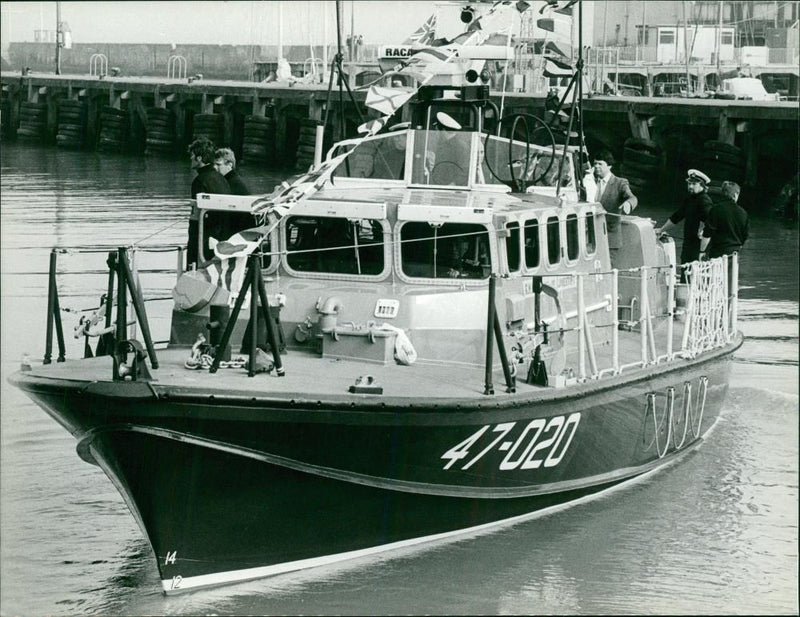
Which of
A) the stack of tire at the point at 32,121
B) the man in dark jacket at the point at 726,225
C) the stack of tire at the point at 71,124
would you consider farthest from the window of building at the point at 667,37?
the man in dark jacket at the point at 726,225

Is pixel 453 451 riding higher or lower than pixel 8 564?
higher

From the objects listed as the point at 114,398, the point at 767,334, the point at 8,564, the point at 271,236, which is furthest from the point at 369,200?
the point at 767,334

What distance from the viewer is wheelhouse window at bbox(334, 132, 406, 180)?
10852 mm

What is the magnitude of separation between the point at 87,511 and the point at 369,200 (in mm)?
3191

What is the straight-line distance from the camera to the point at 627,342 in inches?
460

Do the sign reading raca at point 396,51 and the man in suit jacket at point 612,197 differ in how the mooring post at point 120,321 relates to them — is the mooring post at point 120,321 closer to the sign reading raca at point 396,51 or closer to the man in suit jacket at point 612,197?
the sign reading raca at point 396,51

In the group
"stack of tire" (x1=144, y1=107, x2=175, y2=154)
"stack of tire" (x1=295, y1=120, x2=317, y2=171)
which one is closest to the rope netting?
"stack of tire" (x1=295, y1=120, x2=317, y2=171)

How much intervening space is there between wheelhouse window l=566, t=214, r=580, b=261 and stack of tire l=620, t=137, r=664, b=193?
864 inches

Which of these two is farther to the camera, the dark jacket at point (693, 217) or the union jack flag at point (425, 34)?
the dark jacket at point (693, 217)

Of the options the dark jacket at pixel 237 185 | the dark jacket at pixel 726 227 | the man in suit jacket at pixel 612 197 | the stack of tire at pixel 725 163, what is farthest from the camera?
the stack of tire at pixel 725 163

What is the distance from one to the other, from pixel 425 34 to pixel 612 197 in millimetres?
2310

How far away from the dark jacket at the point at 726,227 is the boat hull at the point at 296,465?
366 centimetres

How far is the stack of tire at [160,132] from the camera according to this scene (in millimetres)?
44719

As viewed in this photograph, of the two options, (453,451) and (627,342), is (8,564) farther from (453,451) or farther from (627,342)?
(627,342)
